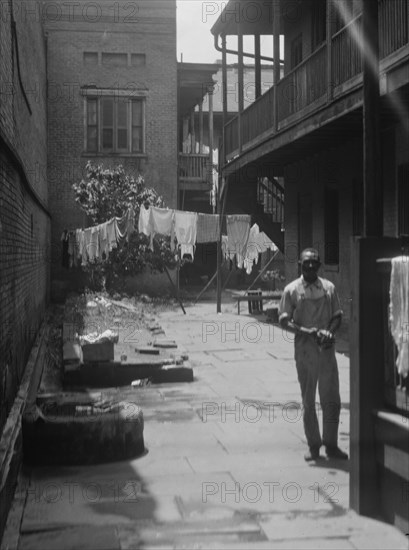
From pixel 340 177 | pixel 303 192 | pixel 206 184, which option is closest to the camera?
pixel 340 177

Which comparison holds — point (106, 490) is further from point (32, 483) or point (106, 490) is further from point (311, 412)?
point (311, 412)

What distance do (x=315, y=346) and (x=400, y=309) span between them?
186 centimetres

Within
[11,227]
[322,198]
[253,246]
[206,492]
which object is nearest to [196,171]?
[253,246]

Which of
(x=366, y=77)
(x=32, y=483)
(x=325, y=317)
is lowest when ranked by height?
(x=32, y=483)

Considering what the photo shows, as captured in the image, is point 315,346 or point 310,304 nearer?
point 315,346

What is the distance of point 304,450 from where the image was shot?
267 inches

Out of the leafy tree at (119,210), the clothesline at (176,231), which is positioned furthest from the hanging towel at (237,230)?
the leafy tree at (119,210)

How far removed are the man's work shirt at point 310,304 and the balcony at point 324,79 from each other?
14.1 feet

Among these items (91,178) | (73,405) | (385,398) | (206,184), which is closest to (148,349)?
(73,405)

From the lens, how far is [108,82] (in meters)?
26.5

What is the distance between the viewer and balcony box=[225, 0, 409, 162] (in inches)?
395

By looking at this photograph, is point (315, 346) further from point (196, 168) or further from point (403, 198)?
point (196, 168)

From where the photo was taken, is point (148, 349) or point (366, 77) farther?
point (148, 349)

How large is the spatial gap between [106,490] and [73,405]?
→ 67.4 inches
